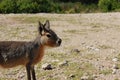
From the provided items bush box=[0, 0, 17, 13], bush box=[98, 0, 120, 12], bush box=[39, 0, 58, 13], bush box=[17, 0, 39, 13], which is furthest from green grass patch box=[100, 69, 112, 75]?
bush box=[98, 0, 120, 12]

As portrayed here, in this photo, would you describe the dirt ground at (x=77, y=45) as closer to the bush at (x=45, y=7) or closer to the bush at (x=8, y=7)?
the bush at (x=8, y=7)

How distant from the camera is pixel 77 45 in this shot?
12461 mm

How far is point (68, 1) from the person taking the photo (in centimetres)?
4103

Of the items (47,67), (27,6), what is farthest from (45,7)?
(47,67)

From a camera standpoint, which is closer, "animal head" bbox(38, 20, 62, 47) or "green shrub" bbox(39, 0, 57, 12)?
"animal head" bbox(38, 20, 62, 47)

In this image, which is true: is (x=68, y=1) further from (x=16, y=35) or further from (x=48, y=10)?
(x=16, y=35)

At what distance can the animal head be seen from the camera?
305 inches

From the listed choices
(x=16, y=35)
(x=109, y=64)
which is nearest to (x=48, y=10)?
(x=16, y=35)

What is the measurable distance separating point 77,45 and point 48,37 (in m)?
4.75

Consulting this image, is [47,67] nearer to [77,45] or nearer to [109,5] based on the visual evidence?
[77,45]

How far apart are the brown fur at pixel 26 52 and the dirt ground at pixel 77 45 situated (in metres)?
1.13

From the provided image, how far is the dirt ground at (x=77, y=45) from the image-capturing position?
921 centimetres

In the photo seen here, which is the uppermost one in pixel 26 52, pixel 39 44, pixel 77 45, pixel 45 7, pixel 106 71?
pixel 39 44

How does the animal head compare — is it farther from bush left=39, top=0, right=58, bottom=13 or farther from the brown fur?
bush left=39, top=0, right=58, bottom=13
